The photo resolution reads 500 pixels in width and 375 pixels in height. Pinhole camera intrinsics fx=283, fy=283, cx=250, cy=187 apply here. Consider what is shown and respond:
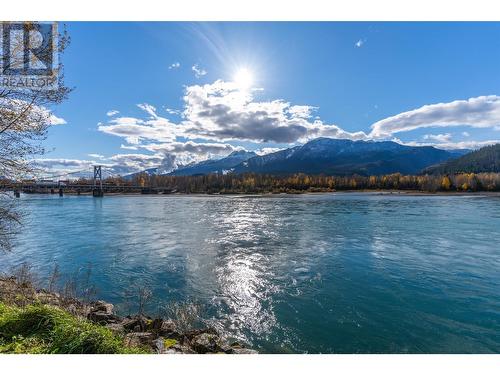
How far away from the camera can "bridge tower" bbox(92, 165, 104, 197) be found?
401ft

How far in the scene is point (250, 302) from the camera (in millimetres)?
10258

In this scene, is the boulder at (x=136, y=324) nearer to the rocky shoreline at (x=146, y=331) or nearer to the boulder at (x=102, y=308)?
the rocky shoreline at (x=146, y=331)

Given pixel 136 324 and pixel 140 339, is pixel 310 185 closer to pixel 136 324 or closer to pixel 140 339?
pixel 136 324

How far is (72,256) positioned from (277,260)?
1290 cm

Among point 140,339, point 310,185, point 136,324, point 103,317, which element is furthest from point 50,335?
point 310,185

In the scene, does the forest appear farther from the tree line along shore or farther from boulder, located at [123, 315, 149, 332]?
boulder, located at [123, 315, 149, 332]

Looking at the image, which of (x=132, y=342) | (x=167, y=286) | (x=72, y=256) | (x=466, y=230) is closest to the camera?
(x=132, y=342)

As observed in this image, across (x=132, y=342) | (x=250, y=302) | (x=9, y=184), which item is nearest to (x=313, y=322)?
(x=250, y=302)

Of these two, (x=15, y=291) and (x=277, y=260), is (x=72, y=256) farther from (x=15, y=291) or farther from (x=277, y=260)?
(x=277, y=260)

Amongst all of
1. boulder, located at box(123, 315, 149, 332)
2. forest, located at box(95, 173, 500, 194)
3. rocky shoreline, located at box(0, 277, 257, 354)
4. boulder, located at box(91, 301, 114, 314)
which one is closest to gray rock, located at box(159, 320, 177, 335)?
rocky shoreline, located at box(0, 277, 257, 354)

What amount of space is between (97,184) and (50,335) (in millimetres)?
149015

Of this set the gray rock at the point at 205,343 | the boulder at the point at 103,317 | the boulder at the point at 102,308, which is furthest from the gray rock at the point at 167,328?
the boulder at the point at 102,308

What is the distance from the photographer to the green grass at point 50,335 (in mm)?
4945

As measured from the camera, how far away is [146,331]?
7434mm
